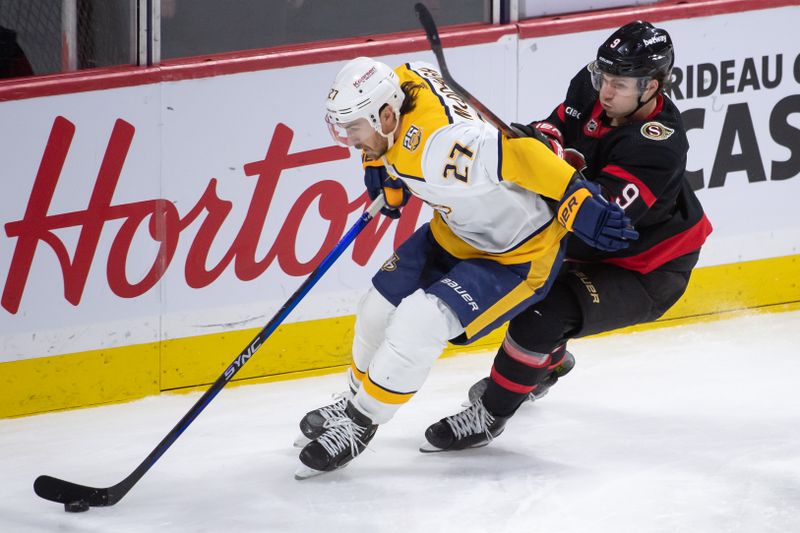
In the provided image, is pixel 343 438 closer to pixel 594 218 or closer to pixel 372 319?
pixel 372 319

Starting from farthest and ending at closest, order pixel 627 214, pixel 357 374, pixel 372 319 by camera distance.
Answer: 1. pixel 357 374
2. pixel 372 319
3. pixel 627 214

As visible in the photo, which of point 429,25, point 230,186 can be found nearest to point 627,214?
point 429,25

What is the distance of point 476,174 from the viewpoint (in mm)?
3018

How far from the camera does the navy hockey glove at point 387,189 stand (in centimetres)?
332

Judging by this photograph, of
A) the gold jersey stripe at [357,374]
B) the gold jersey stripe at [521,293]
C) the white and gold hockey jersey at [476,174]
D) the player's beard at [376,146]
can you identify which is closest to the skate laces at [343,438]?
the gold jersey stripe at [357,374]

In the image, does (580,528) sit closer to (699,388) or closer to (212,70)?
(699,388)

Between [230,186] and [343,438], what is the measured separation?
1046 mm

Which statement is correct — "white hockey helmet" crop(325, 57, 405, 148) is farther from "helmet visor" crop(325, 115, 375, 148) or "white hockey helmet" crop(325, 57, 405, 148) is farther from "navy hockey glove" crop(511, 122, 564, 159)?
"navy hockey glove" crop(511, 122, 564, 159)

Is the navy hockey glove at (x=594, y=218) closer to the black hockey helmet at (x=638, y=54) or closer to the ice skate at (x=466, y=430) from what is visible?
the black hockey helmet at (x=638, y=54)

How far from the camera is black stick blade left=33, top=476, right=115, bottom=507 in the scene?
3.09 metres

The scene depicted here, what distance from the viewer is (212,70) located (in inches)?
153

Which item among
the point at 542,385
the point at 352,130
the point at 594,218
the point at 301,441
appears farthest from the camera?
the point at 542,385

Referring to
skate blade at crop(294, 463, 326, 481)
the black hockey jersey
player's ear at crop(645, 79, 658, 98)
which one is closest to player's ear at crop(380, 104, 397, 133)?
the black hockey jersey

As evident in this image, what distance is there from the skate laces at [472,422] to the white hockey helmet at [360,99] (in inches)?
31.0
